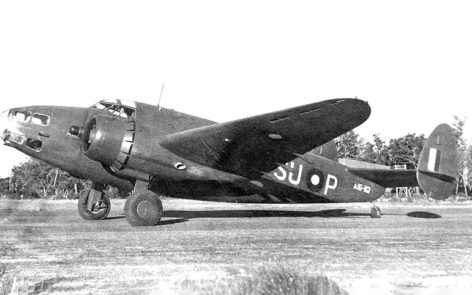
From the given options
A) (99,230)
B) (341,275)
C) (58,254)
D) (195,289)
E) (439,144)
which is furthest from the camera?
(439,144)

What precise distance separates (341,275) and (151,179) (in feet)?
21.4

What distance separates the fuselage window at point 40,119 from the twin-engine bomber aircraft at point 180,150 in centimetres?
2

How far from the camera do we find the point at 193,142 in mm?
10422

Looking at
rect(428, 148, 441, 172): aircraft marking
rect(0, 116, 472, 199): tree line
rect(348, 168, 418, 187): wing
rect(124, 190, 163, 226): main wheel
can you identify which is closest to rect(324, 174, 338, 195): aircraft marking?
rect(348, 168, 418, 187): wing

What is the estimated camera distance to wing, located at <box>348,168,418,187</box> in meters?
13.1

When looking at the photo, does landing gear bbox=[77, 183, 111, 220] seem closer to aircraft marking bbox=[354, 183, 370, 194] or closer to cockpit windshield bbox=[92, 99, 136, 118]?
cockpit windshield bbox=[92, 99, 136, 118]

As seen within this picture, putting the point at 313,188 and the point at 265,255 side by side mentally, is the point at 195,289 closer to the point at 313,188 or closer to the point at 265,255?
the point at 265,255

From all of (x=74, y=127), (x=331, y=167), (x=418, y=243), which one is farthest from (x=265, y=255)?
(x=331, y=167)

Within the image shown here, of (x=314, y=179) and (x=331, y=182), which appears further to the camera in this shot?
(x=331, y=182)

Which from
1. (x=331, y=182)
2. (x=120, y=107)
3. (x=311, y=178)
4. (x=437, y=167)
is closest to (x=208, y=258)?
(x=120, y=107)

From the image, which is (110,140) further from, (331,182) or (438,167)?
(438,167)

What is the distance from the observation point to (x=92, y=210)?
11.8 meters

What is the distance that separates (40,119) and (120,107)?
6.03 feet

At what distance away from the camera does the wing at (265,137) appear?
8886mm
